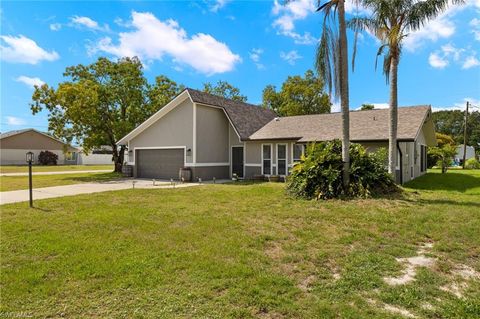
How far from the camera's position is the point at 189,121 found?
1830cm

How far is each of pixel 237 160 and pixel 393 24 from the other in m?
11.8

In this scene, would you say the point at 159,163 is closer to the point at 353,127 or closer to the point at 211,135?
the point at 211,135

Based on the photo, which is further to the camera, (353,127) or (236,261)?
(353,127)

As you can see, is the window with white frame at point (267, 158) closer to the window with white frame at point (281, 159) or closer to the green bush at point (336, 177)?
the window with white frame at point (281, 159)

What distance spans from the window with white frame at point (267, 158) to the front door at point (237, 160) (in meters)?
1.89

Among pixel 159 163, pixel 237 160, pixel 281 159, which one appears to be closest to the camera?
pixel 281 159

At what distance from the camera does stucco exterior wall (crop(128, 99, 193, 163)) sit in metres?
18.3

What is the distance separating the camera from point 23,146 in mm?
44531

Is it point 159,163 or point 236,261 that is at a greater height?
point 159,163

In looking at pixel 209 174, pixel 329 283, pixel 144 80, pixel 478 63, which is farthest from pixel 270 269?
pixel 144 80

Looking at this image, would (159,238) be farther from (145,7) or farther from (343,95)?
(145,7)

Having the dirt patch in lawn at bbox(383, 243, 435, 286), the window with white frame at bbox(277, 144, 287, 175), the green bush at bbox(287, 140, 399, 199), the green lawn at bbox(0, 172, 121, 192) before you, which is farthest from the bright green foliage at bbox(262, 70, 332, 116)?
the dirt patch in lawn at bbox(383, 243, 435, 286)

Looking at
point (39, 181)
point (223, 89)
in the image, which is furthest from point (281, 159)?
point (223, 89)

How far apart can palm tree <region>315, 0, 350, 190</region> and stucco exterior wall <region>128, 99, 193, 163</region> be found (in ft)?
31.9
